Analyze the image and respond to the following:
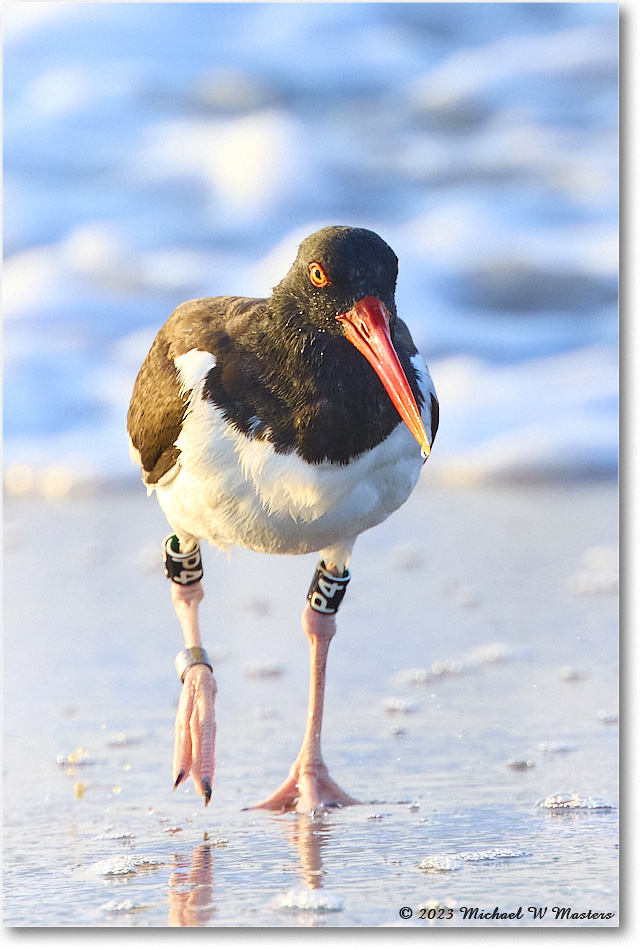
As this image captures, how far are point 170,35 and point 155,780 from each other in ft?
7.96

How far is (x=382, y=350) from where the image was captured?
2.94 m

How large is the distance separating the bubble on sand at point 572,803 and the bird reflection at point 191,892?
3.19 feet

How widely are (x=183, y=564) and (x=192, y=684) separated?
39 centimetres

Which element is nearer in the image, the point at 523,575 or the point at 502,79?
the point at 502,79

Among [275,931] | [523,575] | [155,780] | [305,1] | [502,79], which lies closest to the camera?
[275,931]

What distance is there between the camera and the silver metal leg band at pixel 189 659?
3.53 m

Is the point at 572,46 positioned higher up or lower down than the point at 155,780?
higher up

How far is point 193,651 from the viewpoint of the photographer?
3.60 m

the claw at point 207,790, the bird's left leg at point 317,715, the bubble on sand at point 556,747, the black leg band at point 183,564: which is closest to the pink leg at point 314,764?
the bird's left leg at point 317,715

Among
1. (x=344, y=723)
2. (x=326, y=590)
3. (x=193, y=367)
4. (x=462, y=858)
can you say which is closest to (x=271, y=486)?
(x=193, y=367)

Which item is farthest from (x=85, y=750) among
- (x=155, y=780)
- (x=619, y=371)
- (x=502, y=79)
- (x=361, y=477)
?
(x=502, y=79)

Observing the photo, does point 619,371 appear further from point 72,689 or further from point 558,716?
point 72,689

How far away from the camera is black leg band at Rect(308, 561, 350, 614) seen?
367 centimetres

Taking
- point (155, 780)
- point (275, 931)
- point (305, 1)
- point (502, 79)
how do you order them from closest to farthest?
point (275, 931), point (155, 780), point (305, 1), point (502, 79)
